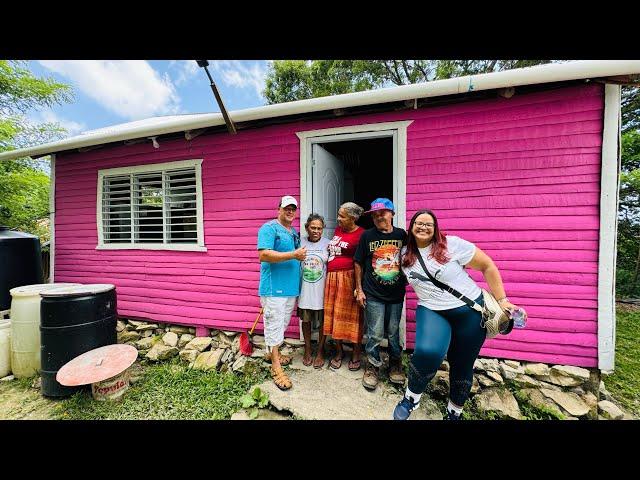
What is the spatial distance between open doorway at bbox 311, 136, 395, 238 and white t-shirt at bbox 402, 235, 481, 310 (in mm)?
1117

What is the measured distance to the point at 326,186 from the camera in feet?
11.6

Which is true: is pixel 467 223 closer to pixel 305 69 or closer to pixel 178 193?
pixel 178 193

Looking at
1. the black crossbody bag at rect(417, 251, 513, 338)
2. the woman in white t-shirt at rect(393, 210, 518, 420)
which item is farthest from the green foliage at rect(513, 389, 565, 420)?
the black crossbody bag at rect(417, 251, 513, 338)

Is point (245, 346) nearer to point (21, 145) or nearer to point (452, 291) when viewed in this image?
point (452, 291)

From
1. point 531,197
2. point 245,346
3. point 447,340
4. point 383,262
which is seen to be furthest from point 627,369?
point 245,346

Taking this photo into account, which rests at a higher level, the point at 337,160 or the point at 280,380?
the point at 337,160

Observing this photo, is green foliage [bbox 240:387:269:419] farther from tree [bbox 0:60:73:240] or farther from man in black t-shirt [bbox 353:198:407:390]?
tree [bbox 0:60:73:240]

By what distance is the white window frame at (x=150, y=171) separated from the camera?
379 centimetres

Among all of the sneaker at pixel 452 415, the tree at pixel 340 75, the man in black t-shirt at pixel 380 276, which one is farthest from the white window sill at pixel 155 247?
the tree at pixel 340 75

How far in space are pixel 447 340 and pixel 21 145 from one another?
11.2 m

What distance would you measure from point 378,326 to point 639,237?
10.00 metres

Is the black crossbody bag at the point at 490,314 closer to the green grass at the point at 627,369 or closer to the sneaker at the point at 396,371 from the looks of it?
the sneaker at the point at 396,371

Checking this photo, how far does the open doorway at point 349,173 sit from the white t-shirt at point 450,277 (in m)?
1.12
